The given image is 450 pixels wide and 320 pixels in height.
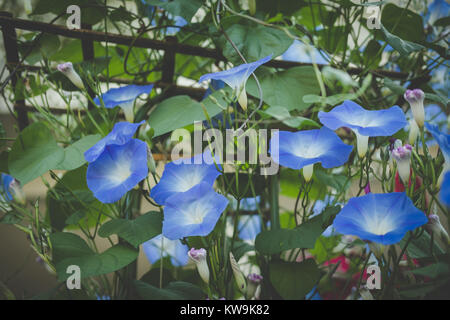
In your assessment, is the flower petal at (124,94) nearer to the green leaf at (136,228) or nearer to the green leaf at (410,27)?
the green leaf at (136,228)

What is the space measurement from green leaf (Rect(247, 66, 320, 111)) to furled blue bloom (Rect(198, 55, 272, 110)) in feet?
0.16

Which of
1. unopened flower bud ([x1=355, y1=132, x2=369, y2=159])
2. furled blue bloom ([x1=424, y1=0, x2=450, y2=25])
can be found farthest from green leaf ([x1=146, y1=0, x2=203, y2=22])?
furled blue bloom ([x1=424, y1=0, x2=450, y2=25])

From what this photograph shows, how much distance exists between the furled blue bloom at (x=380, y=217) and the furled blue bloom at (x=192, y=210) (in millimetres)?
120

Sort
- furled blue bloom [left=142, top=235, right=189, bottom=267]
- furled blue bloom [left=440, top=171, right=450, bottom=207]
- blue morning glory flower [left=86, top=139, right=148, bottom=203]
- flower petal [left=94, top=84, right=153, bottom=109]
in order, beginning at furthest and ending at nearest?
furled blue bloom [left=142, top=235, right=189, bottom=267] → flower petal [left=94, top=84, right=153, bottom=109] → blue morning glory flower [left=86, top=139, right=148, bottom=203] → furled blue bloom [left=440, top=171, right=450, bottom=207]

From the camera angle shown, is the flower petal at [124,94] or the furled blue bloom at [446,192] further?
the flower petal at [124,94]

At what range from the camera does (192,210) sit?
407 mm

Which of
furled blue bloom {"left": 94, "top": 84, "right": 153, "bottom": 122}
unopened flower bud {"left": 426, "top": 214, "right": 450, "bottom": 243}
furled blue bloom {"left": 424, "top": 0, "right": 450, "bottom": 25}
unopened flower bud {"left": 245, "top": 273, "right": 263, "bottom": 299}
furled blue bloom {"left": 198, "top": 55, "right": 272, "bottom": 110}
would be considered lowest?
unopened flower bud {"left": 245, "top": 273, "right": 263, "bottom": 299}

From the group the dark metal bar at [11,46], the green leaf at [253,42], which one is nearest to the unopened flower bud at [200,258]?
the green leaf at [253,42]

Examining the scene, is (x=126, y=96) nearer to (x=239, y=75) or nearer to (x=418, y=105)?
(x=239, y=75)

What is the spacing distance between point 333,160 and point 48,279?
31.6 inches

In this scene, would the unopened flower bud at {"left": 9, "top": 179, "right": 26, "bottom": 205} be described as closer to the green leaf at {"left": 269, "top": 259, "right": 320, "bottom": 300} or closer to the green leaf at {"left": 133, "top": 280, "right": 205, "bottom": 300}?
the green leaf at {"left": 133, "top": 280, "right": 205, "bottom": 300}

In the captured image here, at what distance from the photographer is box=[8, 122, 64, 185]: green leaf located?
1.42 feet

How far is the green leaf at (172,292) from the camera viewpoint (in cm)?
44

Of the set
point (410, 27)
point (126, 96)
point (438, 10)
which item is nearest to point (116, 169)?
point (126, 96)
